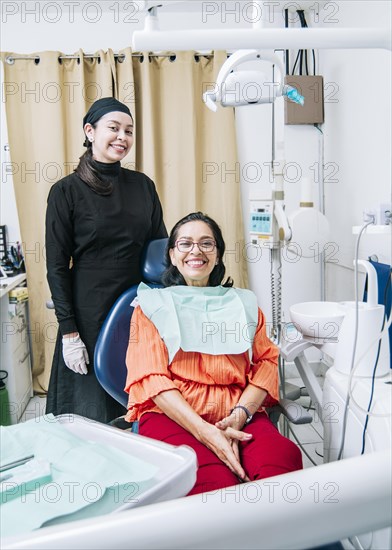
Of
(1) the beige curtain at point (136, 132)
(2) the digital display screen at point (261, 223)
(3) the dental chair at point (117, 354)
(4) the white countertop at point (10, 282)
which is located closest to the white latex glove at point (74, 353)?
(3) the dental chair at point (117, 354)

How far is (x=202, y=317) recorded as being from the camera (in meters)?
1.67

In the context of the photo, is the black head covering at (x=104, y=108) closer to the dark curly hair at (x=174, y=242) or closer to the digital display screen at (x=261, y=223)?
the dark curly hair at (x=174, y=242)

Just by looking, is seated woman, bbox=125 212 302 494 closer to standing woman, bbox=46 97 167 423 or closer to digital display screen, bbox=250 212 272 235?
standing woman, bbox=46 97 167 423

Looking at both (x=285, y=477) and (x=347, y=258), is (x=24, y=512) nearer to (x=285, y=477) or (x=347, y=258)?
(x=285, y=477)

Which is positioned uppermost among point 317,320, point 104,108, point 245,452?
point 104,108

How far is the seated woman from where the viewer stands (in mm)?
1366

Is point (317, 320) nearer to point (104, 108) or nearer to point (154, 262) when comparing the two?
point (154, 262)

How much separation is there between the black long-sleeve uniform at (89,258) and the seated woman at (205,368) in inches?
10.0

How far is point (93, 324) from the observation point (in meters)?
1.94

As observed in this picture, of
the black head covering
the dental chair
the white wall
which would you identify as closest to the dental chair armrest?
the dental chair

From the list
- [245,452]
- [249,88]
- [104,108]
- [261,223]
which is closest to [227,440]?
[245,452]

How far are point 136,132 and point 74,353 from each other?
1.63 meters

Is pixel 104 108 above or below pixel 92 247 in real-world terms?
above

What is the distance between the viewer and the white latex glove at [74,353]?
186 centimetres
